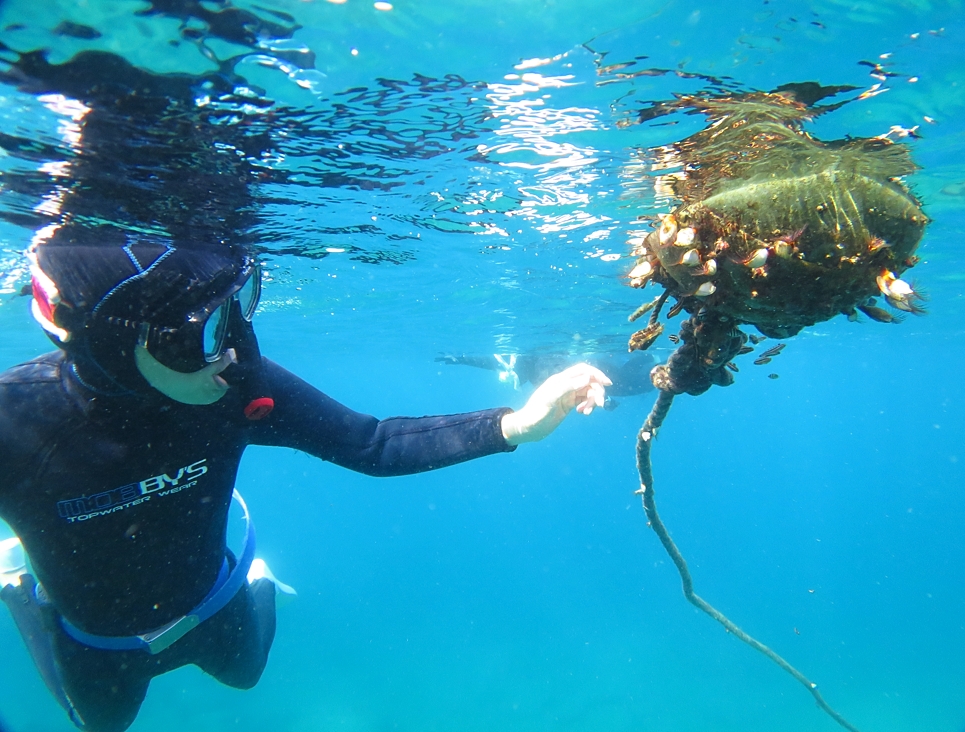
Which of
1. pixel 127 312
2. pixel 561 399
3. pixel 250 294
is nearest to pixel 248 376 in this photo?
pixel 127 312

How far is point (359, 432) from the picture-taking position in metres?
4.62

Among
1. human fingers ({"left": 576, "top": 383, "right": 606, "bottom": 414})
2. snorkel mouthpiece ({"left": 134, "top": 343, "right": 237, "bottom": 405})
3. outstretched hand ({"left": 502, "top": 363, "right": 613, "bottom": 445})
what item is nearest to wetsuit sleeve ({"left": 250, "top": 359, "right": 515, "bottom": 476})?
outstretched hand ({"left": 502, "top": 363, "right": 613, "bottom": 445})

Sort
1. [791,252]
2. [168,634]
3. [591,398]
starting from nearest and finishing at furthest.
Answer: [791,252]
[591,398]
[168,634]

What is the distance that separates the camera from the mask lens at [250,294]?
438cm

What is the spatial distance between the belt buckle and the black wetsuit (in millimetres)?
96

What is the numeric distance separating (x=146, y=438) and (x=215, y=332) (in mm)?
1077

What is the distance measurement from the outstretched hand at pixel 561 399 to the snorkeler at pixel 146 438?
0.02 meters

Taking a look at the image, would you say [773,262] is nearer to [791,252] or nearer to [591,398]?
[791,252]

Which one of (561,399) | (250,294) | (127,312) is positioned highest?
(127,312)

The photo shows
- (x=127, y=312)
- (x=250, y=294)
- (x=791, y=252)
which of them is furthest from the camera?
(x=250, y=294)

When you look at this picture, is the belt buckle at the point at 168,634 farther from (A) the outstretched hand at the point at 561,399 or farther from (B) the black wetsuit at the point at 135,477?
(A) the outstretched hand at the point at 561,399

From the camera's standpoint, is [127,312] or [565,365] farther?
[565,365]

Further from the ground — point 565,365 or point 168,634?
point 168,634

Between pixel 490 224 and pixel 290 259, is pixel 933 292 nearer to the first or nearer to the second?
pixel 490 224
